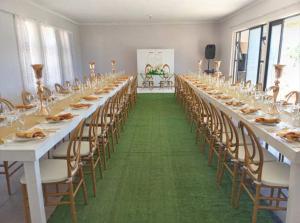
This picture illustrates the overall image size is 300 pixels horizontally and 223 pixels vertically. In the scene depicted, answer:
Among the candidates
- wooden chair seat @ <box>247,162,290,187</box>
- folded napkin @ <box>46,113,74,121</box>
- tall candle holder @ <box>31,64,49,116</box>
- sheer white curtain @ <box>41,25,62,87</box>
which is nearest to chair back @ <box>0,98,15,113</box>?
tall candle holder @ <box>31,64,49,116</box>

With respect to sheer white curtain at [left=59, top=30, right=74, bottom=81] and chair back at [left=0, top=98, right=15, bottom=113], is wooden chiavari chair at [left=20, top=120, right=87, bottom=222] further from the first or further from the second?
sheer white curtain at [left=59, top=30, right=74, bottom=81]

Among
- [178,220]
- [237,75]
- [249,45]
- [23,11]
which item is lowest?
[178,220]

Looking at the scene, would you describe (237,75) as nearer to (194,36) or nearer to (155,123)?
(194,36)

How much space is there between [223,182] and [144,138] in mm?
1804

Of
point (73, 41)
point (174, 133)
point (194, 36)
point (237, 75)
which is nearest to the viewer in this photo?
point (174, 133)

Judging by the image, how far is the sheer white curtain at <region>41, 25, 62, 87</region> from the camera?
7.80m

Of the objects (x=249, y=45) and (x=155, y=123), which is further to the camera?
(x=249, y=45)

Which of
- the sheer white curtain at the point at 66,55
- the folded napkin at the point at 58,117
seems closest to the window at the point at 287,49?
the folded napkin at the point at 58,117

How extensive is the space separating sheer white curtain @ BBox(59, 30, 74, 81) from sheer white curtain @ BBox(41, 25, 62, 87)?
1.79ft

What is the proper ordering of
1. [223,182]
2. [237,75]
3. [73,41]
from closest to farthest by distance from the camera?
[223,182] < [237,75] < [73,41]

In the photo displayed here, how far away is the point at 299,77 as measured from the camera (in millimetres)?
5699

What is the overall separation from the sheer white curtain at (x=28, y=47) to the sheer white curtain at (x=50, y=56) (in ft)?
1.34

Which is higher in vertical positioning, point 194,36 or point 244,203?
point 194,36

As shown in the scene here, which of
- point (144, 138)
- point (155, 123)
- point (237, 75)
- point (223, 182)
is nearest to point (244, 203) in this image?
point (223, 182)
